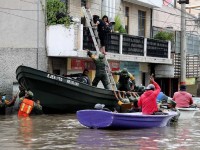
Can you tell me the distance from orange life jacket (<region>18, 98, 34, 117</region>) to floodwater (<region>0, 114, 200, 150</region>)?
1.61 metres

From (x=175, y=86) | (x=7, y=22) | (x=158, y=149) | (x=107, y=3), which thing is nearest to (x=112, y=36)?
(x=107, y=3)

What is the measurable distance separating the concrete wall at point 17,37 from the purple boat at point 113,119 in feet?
24.5

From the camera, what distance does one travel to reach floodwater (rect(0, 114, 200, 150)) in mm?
10773

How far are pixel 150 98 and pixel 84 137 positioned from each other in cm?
291

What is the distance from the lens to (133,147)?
10680mm

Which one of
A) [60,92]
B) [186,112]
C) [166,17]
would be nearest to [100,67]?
[60,92]

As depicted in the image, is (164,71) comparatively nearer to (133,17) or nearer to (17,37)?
(133,17)

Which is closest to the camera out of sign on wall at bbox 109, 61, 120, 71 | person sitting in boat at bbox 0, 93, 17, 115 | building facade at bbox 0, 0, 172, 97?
person sitting in boat at bbox 0, 93, 17, 115

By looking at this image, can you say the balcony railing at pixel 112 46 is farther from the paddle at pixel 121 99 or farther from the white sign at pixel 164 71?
the paddle at pixel 121 99

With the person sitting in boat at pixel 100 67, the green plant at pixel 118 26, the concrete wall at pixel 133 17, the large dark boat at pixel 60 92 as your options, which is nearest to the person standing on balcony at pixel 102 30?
the person sitting in boat at pixel 100 67

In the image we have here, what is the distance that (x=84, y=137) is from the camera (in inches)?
484

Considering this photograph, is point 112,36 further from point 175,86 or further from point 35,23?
point 175,86

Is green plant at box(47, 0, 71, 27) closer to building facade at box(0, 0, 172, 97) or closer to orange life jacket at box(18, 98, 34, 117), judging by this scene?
building facade at box(0, 0, 172, 97)

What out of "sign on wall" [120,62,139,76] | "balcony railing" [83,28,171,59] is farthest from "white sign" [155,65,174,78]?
"sign on wall" [120,62,139,76]
